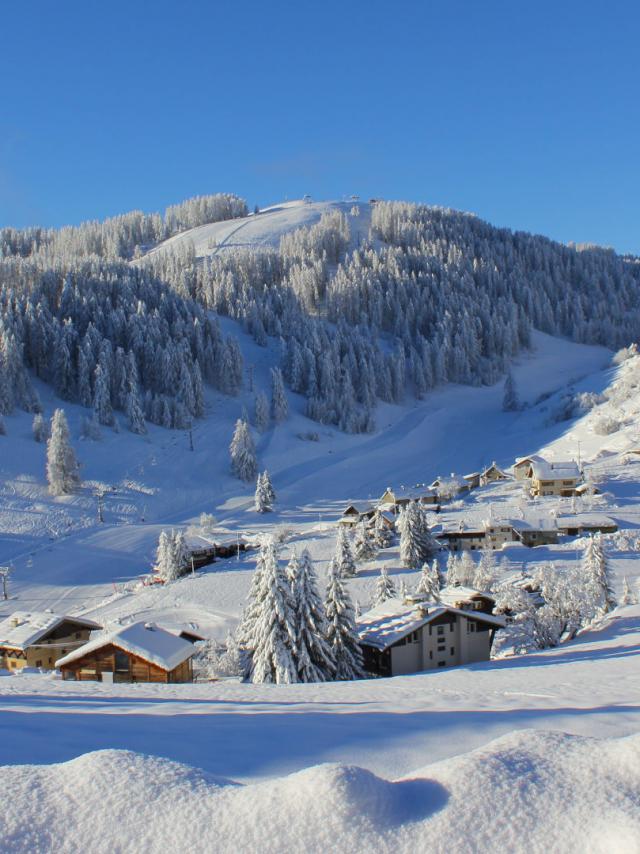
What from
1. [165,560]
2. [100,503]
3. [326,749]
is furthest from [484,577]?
[100,503]

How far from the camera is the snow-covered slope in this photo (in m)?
170

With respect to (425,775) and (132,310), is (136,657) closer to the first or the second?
(425,775)

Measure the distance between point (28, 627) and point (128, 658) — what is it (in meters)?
9.30

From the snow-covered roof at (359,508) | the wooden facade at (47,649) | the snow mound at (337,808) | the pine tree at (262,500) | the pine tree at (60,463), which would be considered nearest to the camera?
the snow mound at (337,808)

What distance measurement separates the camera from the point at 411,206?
617ft

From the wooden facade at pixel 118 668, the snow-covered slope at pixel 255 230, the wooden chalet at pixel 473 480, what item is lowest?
the wooden facade at pixel 118 668

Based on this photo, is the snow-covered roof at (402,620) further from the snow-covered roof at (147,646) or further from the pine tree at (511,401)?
the pine tree at (511,401)

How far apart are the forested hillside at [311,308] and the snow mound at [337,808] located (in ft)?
262

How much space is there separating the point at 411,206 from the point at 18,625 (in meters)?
175

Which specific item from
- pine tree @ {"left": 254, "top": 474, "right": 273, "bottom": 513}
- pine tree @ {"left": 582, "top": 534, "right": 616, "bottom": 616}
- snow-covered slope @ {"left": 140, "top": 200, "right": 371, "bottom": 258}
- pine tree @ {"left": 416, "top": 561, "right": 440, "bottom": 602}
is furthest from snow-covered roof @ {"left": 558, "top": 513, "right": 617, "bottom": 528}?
snow-covered slope @ {"left": 140, "top": 200, "right": 371, "bottom": 258}

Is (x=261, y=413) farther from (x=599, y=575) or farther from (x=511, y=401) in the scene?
(x=599, y=575)

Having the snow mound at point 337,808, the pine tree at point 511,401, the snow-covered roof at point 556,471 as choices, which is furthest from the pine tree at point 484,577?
the pine tree at point 511,401

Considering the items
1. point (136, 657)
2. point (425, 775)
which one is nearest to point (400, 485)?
point (136, 657)

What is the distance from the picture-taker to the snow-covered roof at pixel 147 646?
24.3 metres
